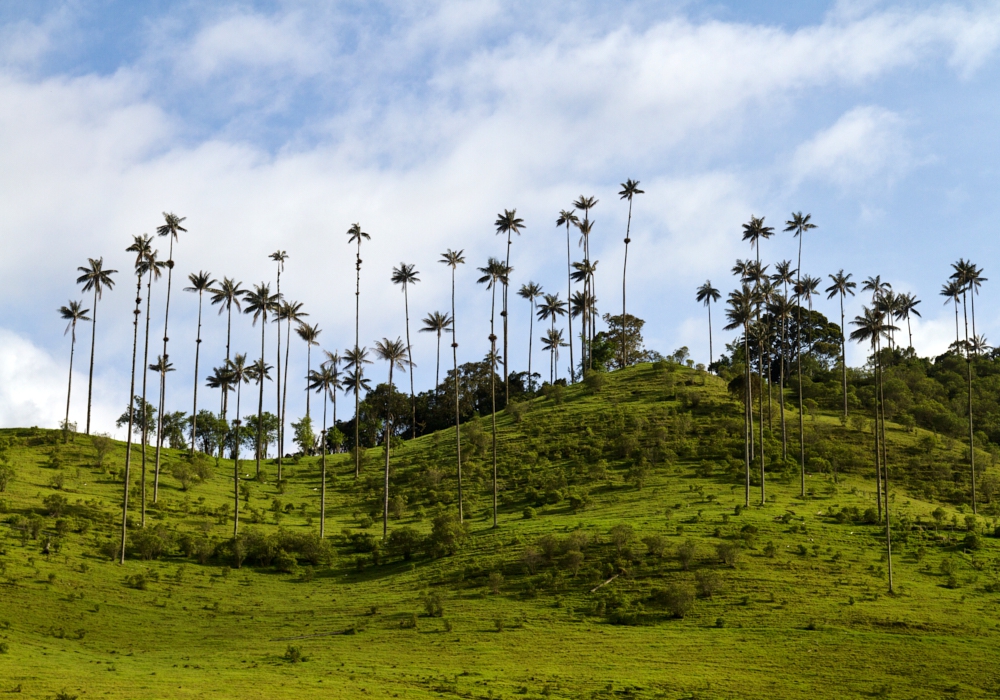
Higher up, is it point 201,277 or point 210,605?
point 201,277

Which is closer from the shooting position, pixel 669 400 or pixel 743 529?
pixel 743 529

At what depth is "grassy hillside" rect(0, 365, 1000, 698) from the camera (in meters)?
47.5

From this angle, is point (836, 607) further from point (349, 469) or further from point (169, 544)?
point (349, 469)

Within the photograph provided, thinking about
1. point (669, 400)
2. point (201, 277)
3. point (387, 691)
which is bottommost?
point (387, 691)

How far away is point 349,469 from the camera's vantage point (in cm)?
12219

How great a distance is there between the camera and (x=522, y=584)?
66.3 meters

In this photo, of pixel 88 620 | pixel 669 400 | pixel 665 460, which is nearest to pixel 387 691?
→ pixel 88 620

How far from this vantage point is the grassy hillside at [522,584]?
4753cm

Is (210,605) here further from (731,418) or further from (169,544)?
(731,418)

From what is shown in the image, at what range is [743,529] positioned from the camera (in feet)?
236

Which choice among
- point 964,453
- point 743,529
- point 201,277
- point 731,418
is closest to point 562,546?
point 743,529

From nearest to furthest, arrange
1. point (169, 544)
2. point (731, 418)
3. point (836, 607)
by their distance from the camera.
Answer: point (836, 607)
point (169, 544)
point (731, 418)

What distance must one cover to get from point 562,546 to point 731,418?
53037 millimetres

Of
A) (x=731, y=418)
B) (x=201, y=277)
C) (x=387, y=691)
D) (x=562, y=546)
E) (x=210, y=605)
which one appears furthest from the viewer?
(x=201, y=277)
